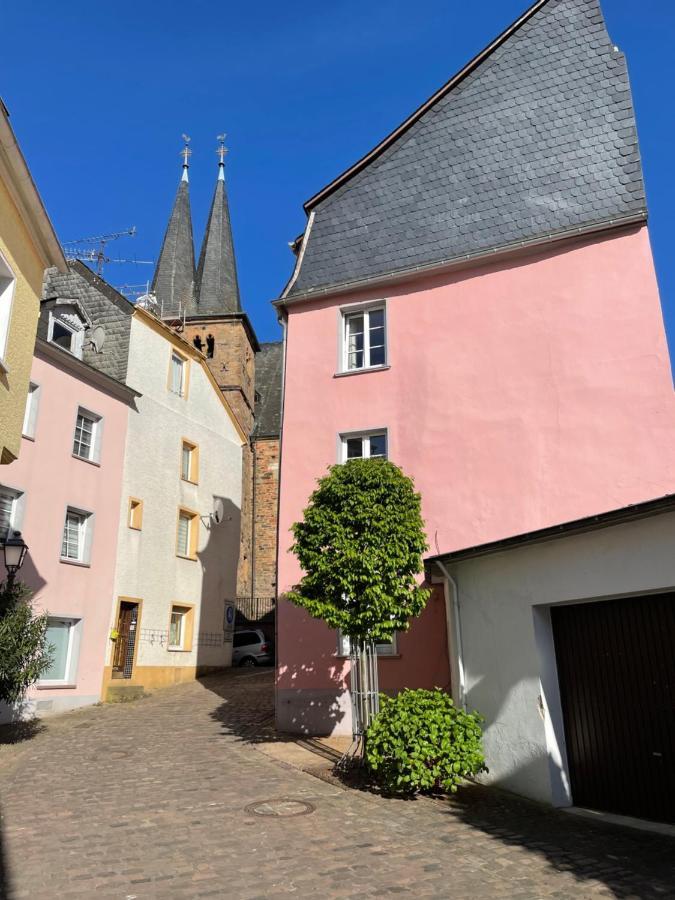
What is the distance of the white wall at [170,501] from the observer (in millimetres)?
20297

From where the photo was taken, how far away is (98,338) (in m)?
21.1

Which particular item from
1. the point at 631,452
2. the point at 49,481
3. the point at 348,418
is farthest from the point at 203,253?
the point at 631,452

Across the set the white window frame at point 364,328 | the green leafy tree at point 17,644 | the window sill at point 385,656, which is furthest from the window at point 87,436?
the window sill at point 385,656

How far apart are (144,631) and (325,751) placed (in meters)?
10.2

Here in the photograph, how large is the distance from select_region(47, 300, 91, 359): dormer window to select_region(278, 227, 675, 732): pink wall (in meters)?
8.21

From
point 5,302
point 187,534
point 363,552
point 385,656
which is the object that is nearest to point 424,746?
point 363,552

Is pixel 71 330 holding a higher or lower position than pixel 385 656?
higher

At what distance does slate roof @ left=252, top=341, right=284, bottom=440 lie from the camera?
39.3 meters

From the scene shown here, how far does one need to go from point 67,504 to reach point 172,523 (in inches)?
171

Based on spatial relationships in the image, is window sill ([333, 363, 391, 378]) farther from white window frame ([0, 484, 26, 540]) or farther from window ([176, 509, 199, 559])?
window ([176, 509, 199, 559])

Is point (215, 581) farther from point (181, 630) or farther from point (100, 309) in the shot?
point (100, 309)

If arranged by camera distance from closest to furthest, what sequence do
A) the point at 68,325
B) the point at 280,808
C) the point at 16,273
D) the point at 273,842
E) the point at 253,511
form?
the point at 273,842 → the point at 280,808 → the point at 16,273 → the point at 68,325 → the point at 253,511

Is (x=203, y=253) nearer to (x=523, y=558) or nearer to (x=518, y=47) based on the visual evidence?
(x=518, y=47)

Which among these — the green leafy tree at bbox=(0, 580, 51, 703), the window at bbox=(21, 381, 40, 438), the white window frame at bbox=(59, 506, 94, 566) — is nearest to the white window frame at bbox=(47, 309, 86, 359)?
the window at bbox=(21, 381, 40, 438)
